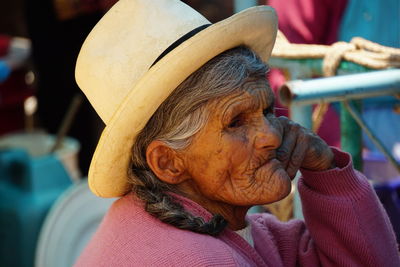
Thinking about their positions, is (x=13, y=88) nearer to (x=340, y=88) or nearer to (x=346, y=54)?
(x=346, y=54)

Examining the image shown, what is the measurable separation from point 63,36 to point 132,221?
15.5 ft

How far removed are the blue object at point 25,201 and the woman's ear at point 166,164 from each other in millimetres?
2439

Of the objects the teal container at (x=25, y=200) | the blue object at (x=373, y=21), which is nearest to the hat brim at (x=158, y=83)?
the blue object at (x=373, y=21)

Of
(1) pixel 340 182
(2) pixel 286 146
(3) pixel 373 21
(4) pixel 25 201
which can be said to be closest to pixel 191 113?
(2) pixel 286 146

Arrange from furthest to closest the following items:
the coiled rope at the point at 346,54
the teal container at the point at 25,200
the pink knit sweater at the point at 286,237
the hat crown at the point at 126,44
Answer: the teal container at the point at 25,200 → the coiled rope at the point at 346,54 → the hat crown at the point at 126,44 → the pink knit sweater at the point at 286,237

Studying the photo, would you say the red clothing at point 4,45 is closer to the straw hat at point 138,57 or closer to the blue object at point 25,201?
Answer: the blue object at point 25,201

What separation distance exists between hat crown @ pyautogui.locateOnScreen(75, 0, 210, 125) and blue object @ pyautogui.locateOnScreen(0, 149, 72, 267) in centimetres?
239

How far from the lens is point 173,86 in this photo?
1682mm

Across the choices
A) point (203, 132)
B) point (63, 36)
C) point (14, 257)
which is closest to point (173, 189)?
point (203, 132)

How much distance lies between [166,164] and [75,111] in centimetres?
321

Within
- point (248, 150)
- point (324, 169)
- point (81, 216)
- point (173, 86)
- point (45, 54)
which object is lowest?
point (45, 54)

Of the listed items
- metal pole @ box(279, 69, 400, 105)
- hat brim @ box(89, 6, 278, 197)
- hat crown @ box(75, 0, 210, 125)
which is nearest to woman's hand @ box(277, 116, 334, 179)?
metal pole @ box(279, 69, 400, 105)

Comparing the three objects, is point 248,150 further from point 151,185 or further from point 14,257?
point 14,257

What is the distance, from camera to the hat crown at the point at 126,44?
173 cm
